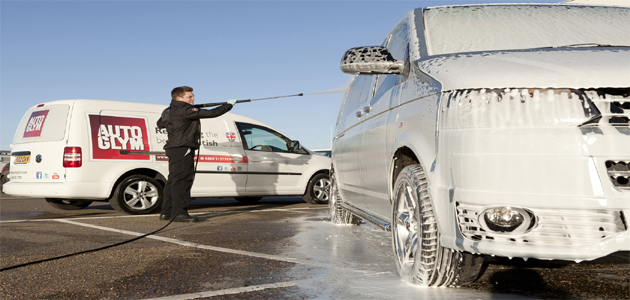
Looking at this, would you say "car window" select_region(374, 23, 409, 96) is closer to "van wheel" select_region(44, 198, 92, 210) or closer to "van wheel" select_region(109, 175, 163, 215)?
"van wheel" select_region(109, 175, 163, 215)

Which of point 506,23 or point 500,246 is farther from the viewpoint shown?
point 506,23

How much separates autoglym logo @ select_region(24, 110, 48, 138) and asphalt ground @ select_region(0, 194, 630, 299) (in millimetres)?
2606

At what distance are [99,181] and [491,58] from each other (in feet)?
22.5

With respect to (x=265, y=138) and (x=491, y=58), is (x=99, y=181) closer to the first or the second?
(x=265, y=138)

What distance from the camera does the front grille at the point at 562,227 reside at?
7.89 feet

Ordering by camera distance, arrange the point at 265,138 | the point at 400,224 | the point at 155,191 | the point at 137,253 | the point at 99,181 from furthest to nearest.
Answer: the point at 265,138, the point at 155,191, the point at 99,181, the point at 137,253, the point at 400,224

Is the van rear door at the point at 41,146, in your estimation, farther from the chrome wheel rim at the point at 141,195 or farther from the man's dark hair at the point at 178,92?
the man's dark hair at the point at 178,92

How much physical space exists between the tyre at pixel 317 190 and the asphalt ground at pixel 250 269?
4.34 meters

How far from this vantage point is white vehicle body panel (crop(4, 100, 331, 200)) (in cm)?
821

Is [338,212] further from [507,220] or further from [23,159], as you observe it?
[23,159]

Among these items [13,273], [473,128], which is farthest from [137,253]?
[473,128]

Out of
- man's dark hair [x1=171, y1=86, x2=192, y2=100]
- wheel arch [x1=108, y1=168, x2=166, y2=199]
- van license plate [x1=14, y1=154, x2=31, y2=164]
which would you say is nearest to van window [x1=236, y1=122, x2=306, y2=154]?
wheel arch [x1=108, y1=168, x2=166, y2=199]

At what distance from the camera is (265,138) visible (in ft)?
34.0

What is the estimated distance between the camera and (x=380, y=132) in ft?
12.9
